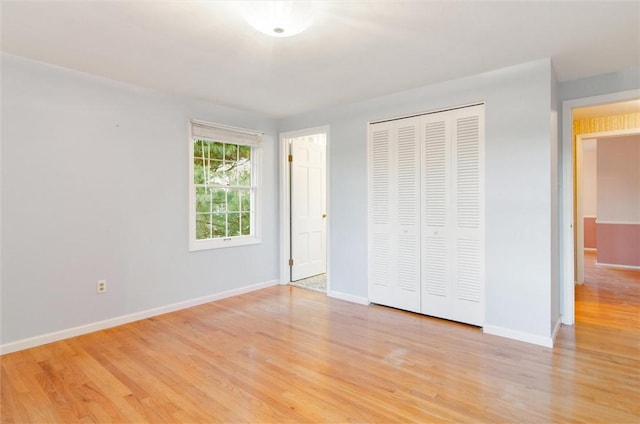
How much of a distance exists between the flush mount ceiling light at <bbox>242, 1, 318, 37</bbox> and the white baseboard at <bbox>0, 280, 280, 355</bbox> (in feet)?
9.73

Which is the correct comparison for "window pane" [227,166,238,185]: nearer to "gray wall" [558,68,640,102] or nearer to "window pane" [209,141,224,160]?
"window pane" [209,141,224,160]


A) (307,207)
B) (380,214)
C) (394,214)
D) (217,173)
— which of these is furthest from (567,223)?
(217,173)

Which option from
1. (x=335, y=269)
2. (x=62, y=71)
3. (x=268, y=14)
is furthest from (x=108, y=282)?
(x=268, y=14)

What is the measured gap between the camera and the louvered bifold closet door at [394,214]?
361 cm

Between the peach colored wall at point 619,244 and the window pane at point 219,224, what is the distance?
667 cm

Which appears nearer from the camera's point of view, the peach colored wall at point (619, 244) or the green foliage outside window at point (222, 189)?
the green foliage outside window at point (222, 189)

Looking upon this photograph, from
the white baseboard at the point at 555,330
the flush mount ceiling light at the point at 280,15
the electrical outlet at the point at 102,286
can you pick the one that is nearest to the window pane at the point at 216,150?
the electrical outlet at the point at 102,286

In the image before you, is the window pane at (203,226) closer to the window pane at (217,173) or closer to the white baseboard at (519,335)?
the window pane at (217,173)

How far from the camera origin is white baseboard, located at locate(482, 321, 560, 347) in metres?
2.81

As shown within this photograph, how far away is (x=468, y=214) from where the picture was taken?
324cm

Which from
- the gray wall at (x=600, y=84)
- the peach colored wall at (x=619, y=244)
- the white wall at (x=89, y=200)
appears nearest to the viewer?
the white wall at (x=89, y=200)

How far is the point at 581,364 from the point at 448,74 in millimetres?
2544

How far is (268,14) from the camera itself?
1.95m

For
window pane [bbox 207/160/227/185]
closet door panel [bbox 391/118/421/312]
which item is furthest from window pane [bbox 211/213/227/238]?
closet door panel [bbox 391/118/421/312]
